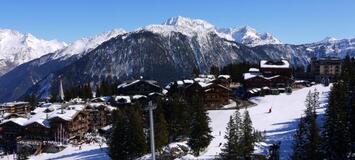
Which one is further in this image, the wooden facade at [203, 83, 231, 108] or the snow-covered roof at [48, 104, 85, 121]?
the wooden facade at [203, 83, 231, 108]

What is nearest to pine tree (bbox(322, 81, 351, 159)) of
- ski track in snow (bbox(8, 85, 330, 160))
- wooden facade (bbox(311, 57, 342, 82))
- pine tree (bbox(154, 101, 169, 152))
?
ski track in snow (bbox(8, 85, 330, 160))

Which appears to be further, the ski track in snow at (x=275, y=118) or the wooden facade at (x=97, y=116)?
the wooden facade at (x=97, y=116)

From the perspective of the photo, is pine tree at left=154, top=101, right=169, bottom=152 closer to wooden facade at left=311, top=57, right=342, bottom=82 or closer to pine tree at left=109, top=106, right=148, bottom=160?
pine tree at left=109, top=106, right=148, bottom=160

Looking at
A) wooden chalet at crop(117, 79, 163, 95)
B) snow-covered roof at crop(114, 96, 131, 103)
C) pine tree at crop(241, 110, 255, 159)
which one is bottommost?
pine tree at crop(241, 110, 255, 159)

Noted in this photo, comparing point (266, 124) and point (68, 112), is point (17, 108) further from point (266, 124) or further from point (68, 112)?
point (266, 124)

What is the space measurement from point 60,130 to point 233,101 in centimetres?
4085

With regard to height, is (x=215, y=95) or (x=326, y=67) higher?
(x=326, y=67)

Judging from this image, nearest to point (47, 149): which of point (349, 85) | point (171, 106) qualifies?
point (171, 106)

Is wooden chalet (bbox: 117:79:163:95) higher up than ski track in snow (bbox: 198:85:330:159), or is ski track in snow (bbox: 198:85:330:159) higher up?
wooden chalet (bbox: 117:79:163:95)

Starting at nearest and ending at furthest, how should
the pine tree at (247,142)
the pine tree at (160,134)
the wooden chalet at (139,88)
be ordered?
the pine tree at (247,142)
the pine tree at (160,134)
the wooden chalet at (139,88)

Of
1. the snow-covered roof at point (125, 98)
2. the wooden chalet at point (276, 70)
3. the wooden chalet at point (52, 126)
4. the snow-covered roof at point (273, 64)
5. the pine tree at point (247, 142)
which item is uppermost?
the snow-covered roof at point (273, 64)

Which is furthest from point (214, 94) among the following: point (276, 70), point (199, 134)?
point (199, 134)

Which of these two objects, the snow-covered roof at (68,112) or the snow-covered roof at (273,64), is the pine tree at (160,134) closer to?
the snow-covered roof at (68,112)

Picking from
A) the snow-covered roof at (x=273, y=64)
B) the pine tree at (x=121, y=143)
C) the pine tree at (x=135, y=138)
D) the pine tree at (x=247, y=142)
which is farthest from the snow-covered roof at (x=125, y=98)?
the pine tree at (x=247, y=142)
